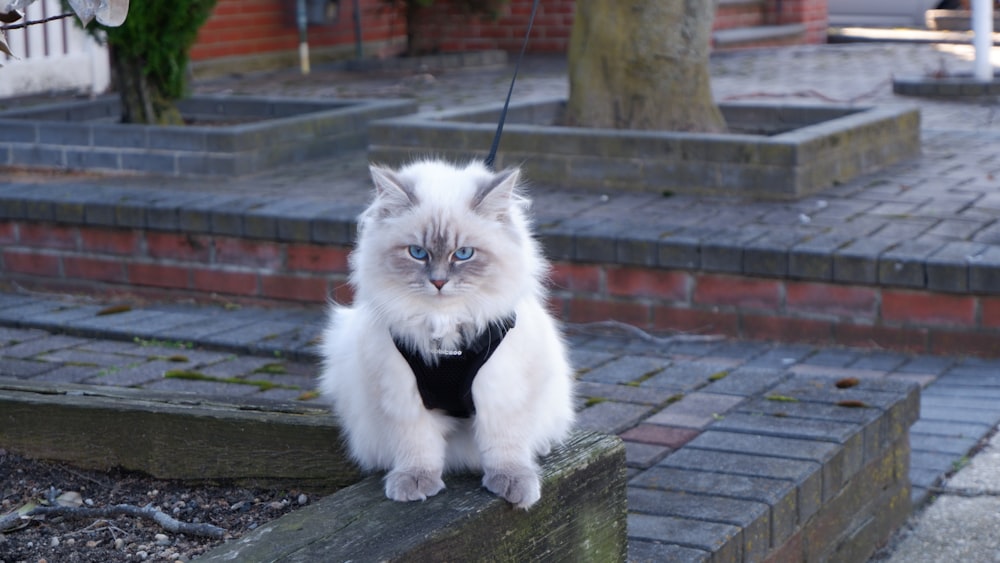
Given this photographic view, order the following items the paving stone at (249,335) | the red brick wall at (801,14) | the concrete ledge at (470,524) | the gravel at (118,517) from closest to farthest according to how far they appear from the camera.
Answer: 1. the concrete ledge at (470,524)
2. the gravel at (118,517)
3. the paving stone at (249,335)
4. the red brick wall at (801,14)

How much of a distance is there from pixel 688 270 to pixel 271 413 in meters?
2.85

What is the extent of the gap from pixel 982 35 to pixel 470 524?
951 centimetres

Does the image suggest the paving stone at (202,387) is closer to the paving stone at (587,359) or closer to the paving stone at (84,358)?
the paving stone at (84,358)

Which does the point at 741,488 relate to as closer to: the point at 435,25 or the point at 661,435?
the point at 661,435

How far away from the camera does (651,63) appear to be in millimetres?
6879

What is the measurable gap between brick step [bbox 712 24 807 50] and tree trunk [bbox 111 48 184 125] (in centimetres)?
884

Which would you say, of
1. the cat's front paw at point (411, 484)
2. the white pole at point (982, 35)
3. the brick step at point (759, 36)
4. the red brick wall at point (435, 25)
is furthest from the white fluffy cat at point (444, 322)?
the brick step at point (759, 36)

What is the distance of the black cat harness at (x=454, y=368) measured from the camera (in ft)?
7.79

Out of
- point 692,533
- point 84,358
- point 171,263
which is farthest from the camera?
point 171,263

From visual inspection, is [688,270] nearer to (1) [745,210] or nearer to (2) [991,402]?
(1) [745,210]

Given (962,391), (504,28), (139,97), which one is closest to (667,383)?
(962,391)

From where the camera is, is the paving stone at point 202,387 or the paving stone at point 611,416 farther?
the paving stone at point 202,387

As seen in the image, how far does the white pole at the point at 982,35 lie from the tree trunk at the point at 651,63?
4.35 meters

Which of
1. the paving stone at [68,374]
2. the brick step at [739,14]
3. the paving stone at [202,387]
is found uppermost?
the brick step at [739,14]
